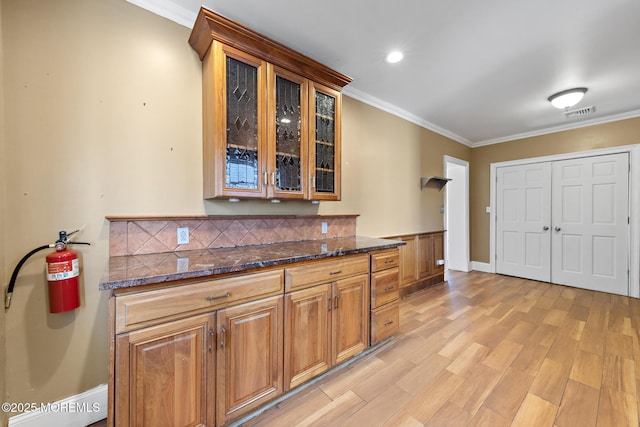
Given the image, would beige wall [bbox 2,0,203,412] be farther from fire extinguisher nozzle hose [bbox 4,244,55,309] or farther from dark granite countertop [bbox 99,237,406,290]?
dark granite countertop [bbox 99,237,406,290]

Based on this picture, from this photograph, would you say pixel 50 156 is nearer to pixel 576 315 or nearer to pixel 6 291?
pixel 6 291

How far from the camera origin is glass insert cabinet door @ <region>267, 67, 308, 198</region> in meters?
1.92

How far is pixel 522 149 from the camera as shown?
4520 millimetres

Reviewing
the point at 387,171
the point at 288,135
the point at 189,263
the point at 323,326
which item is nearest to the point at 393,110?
the point at 387,171

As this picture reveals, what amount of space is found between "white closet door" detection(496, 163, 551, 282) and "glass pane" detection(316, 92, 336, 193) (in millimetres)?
4095

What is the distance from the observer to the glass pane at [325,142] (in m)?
2.26

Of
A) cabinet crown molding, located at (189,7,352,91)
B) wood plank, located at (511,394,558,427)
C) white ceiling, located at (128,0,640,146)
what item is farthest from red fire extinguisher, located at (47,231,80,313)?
wood plank, located at (511,394,558,427)

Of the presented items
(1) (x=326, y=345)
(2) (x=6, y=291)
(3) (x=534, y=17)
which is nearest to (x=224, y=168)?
(2) (x=6, y=291)

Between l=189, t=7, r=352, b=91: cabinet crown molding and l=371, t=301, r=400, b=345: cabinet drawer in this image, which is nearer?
l=189, t=7, r=352, b=91: cabinet crown molding

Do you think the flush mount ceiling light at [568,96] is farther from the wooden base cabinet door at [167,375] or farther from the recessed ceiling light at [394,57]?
the wooden base cabinet door at [167,375]

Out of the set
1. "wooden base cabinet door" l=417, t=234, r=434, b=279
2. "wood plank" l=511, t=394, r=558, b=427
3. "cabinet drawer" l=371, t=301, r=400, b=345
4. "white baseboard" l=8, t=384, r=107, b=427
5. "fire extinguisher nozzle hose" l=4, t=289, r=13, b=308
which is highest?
"fire extinguisher nozzle hose" l=4, t=289, r=13, b=308

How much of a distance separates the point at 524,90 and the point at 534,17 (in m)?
1.38

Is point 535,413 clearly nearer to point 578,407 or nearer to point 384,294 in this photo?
point 578,407

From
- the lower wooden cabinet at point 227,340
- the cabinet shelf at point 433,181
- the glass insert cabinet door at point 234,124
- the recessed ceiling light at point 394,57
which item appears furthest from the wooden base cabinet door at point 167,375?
the cabinet shelf at point 433,181
